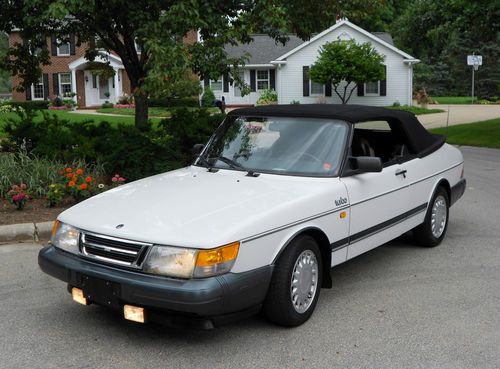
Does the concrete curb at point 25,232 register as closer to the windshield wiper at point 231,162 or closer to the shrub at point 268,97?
the windshield wiper at point 231,162

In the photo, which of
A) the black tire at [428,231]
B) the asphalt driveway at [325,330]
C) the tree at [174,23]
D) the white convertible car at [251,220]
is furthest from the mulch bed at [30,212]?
the black tire at [428,231]

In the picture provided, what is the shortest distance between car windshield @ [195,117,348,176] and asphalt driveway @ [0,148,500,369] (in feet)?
3.72

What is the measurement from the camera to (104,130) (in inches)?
445

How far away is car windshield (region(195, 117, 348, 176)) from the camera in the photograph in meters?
5.29

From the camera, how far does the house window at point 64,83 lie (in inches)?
1809

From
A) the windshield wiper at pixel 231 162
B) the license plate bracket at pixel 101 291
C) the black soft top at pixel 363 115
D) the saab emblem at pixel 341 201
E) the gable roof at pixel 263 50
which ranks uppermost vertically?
the gable roof at pixel 263 50

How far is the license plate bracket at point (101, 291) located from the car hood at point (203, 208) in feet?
1.08

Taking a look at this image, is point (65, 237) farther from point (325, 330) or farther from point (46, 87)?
point (46, 87)

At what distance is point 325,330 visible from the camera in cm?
457

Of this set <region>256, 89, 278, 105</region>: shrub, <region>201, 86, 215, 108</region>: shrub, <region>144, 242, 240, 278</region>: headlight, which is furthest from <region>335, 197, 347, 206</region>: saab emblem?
<region>201, 86, 215, 108</region>: shrub

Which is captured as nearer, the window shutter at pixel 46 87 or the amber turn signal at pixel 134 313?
the amber turn signal at pixel 134 313

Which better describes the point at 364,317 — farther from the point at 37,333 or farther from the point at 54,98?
the point at 54,98

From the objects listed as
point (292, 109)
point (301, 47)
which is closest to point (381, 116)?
point (292, 109)

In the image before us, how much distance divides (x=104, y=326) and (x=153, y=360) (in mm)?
757
